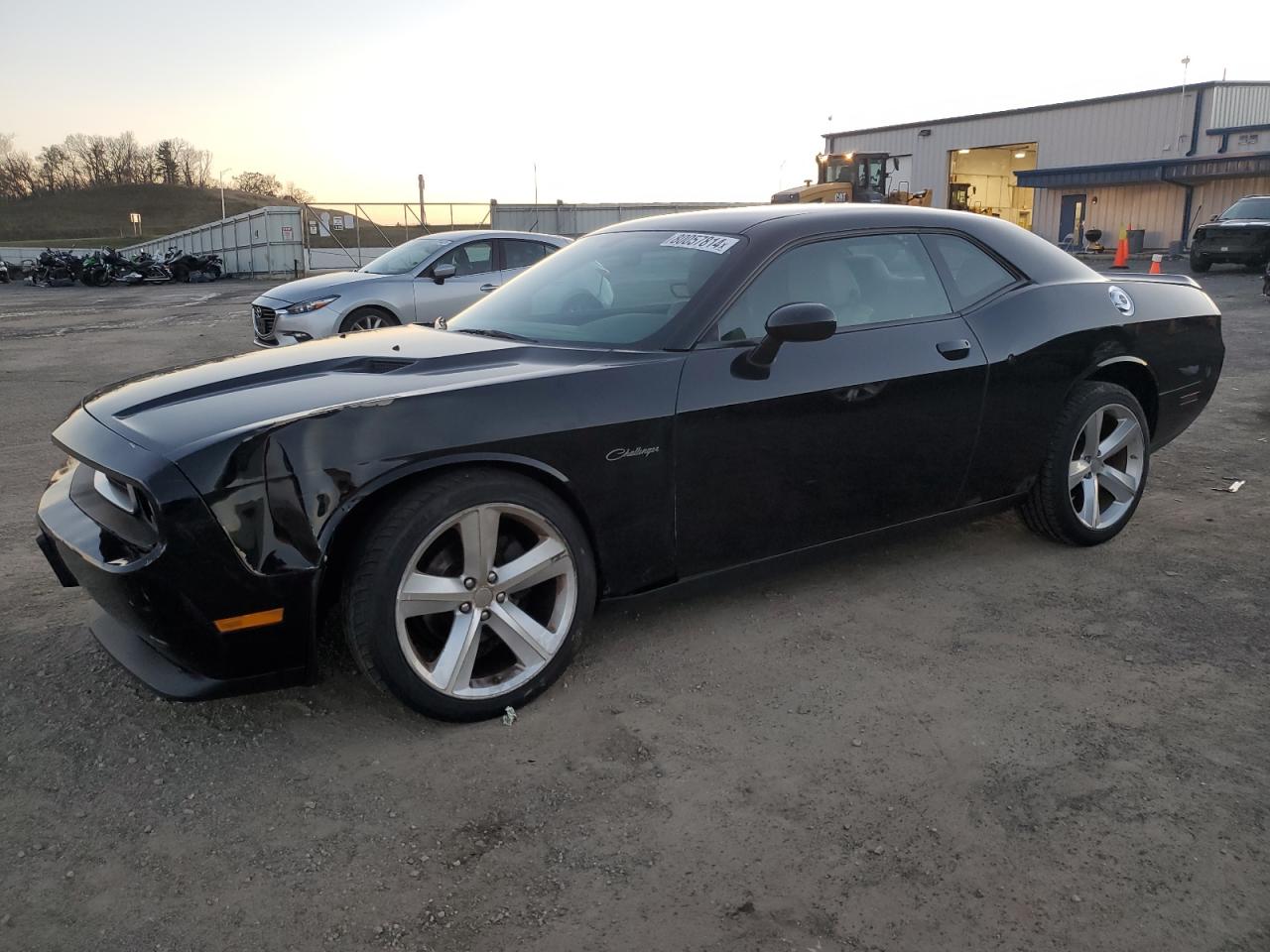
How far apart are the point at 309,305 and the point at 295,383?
6.94m

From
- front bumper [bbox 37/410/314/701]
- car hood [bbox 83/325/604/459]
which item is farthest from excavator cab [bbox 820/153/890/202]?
front bumper [bbox 37/410/314/701]

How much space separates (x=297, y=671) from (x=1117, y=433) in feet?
11.8

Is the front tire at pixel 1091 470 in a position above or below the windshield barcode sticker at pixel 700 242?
below

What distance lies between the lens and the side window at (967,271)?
3953mm

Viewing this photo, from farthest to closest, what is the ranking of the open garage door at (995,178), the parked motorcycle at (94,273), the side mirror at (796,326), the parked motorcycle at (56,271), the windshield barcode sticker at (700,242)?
the open garage door at (995,178) < the parked motorcycle at (56,271) < the parked motorcycle at (94,273) < the windshield barcode sticker at (700,242) < the side mirror at (796,326)

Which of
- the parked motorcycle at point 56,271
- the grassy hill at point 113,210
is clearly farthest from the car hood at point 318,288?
the grassy hill at point 113,210

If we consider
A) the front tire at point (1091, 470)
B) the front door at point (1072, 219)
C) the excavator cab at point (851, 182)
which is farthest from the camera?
the front door at point (1072, 219)

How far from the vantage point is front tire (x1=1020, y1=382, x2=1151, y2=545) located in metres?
4.18

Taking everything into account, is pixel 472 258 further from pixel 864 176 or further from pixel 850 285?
pixel 864 176

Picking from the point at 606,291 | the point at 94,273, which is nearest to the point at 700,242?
the point at 606,291

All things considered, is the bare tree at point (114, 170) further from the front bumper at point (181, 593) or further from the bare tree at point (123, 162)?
the front bumper at point (181, 593)

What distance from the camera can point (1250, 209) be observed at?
21422 mm

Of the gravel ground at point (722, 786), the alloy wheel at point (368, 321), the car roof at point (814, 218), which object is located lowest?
the gravel ground at point (722, 786)

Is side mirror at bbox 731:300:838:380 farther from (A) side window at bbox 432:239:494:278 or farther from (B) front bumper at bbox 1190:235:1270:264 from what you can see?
(B) front bumper at bbox 1190:235:1270:264
